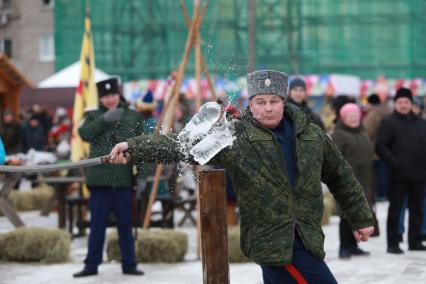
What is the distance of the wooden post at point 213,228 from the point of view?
209 inches

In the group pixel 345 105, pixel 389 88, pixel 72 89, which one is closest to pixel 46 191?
pixel 345 105

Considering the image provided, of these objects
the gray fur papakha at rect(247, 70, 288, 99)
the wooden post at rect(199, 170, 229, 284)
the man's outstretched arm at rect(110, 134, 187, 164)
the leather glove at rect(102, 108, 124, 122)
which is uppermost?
the gray fur papakha at rect(247, 70, 288, 99)

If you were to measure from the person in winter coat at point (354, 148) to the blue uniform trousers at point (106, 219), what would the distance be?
243 centimetres

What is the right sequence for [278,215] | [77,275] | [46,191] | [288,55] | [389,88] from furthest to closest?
[288,55], [389,88], [46,191], [77,275], [278,215]

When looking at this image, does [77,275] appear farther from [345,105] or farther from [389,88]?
[389,88]

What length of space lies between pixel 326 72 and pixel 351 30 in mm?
2698

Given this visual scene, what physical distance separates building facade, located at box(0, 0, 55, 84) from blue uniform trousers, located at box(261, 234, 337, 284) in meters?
58.2

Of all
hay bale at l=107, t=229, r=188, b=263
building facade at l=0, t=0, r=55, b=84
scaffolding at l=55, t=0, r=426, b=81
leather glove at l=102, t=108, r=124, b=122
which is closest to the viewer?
leather glove at l=102, t=108, r=124, b=122

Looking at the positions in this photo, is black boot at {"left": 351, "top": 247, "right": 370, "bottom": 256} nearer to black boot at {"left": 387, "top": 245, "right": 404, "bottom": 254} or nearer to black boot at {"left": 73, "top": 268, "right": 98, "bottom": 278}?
black boot at {"left": 387, "top": 245, "right": 404, "bottom": 254}

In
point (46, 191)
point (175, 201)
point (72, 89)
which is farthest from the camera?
point (72, 89)

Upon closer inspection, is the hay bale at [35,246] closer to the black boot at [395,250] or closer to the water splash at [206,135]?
the black boot at [395,250]

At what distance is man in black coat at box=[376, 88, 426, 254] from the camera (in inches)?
421

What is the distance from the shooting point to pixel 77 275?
9.35 metres

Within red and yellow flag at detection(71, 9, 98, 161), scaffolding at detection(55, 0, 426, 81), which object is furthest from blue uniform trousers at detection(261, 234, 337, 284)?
scaffolding at detection(55, 0, 426, 81)
